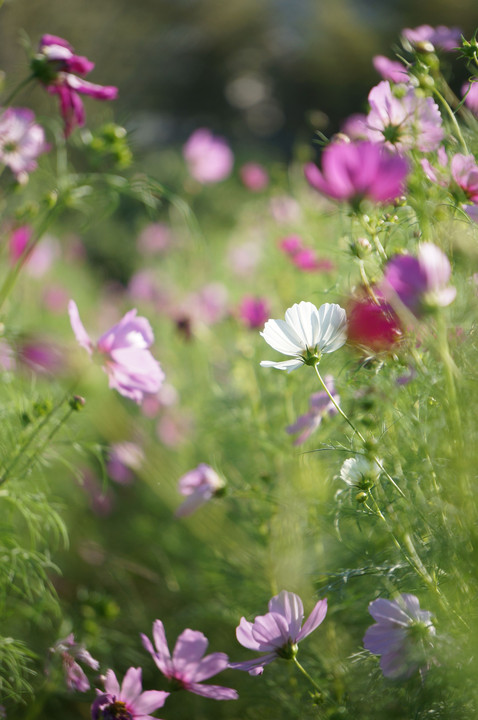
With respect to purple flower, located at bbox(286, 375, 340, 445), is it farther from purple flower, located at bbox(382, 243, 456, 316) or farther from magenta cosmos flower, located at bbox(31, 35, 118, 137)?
magenta cosmos flower, located at bbox(31, 35, 118, 137)

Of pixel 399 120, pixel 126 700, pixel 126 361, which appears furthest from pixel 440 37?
pixel 126 700

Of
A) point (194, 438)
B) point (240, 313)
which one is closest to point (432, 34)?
point (240, 313)

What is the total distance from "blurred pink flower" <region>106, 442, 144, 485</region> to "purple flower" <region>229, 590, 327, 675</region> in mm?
491

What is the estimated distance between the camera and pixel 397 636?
0.48 metres

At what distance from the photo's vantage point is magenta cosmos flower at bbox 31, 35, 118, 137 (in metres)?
0.58

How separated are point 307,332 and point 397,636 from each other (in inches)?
9.5

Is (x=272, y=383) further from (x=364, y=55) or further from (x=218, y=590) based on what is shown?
(x=364, y=55)

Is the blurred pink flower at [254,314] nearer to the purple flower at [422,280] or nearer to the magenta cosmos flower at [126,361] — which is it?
the magenta cosmos flower at [126,361]

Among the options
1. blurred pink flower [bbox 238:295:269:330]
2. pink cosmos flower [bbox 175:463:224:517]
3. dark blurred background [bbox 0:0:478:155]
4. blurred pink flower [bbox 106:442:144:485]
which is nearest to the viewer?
pink cosmos flower [bbox 175:463:224:517]

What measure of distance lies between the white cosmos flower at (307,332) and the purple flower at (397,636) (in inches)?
7.6

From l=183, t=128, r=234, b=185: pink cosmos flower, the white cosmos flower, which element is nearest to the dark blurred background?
l=183, t=128, r=234, b=185: pink cosmos flower

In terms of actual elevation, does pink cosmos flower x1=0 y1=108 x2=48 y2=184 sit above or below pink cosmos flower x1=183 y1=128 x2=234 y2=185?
above

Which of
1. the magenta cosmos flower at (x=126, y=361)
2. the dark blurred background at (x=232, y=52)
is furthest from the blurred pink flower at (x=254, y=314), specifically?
the dark blurred background at (x=232, y=52)

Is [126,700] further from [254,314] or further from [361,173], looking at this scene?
[254,314]
